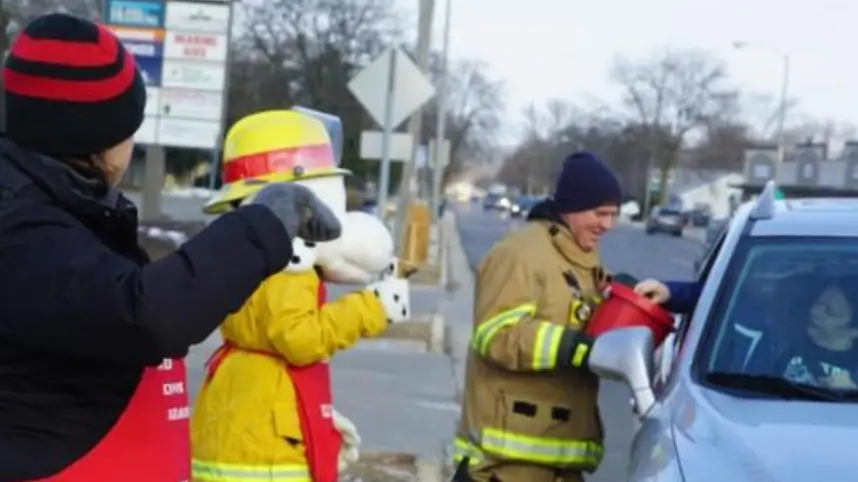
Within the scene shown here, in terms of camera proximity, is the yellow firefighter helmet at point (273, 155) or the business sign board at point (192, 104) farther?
the business sign board at point (192, 104)

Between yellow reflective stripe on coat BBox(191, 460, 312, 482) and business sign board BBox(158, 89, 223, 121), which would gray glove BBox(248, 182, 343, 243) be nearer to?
yellow reflective stripe on coat BBox(191, 460, 312, 482)

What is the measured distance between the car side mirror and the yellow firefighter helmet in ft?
2.83

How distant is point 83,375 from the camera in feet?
8.42

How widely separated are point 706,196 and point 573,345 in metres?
122

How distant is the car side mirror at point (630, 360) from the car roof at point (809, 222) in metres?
0.57

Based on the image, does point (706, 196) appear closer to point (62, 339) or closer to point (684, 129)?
point (684, 129)

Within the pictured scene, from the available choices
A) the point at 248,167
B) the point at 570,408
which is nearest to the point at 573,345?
the point at 570,408

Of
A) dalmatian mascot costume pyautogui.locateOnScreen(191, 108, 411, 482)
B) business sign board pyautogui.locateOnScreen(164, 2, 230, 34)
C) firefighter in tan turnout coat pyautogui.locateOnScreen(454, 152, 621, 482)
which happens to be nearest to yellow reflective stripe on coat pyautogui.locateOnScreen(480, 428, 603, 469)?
firefighter in tan turnout coat pyautogui.locateOnScreen(454, 152, 621, 482)

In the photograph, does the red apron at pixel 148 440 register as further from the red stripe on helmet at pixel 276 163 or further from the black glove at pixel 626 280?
the black glove at pixel 626 280

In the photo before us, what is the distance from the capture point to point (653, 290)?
4980 mm

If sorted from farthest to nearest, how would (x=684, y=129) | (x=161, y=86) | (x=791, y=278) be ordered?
(x=684, y=129) < (x=161, y=86) < (x=791, y=278)

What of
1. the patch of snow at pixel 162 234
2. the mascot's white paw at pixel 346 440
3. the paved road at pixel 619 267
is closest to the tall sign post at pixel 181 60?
the patch of snow at pixel 162 234

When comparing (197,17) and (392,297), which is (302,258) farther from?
(197,17)

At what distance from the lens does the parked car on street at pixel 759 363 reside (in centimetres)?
359
